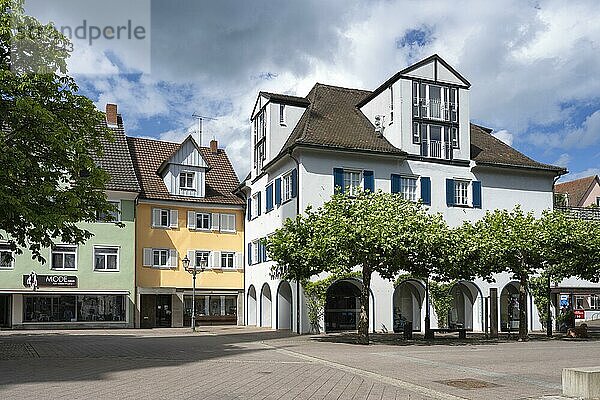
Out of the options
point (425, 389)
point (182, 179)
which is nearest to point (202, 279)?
point (182, 179)

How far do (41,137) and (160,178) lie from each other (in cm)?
2674

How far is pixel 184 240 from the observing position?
46469mm

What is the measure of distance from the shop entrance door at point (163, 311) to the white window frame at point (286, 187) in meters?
11.6

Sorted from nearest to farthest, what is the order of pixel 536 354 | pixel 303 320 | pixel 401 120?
pixel 536 354
pixel 303 320
pixel 401 120

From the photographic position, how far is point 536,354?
23875 millimetres

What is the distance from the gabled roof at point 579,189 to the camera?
73.4 m

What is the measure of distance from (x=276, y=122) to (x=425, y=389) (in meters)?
27.5

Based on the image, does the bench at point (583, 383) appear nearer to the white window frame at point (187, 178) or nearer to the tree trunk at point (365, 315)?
the tree trunk at point (365, 315)

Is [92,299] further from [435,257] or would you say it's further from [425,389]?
[425,389]

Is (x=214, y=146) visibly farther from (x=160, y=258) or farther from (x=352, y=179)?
(x=352, y=179)

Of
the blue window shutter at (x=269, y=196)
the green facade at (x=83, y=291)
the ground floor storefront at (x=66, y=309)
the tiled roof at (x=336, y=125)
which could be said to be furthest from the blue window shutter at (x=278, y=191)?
the ground floor storefront at (x=66, y=309)

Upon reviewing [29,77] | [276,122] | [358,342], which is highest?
[276,122]

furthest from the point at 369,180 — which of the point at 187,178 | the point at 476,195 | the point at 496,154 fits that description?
the point at 187,178

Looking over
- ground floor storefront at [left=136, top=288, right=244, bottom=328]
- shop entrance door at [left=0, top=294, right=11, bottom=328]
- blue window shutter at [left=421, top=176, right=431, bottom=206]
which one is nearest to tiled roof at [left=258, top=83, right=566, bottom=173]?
blue window shutter at [left=421, top=176, right=431, bottom=206]
